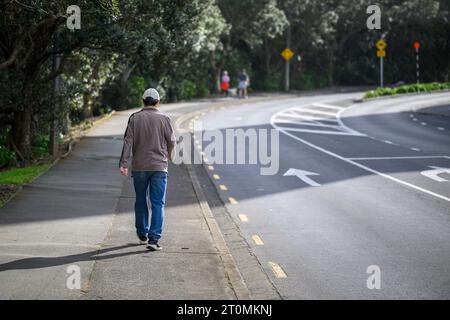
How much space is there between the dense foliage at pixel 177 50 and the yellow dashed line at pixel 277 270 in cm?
673

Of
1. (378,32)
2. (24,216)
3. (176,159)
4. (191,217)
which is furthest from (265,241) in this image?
(378,32)

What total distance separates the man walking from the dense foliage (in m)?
4.81

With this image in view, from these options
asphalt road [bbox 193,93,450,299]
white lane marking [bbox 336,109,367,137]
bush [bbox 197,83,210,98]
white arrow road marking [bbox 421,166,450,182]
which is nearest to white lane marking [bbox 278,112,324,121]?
white lane marking [bbox 336,109,367,137]

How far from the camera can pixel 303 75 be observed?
6341 centimetres

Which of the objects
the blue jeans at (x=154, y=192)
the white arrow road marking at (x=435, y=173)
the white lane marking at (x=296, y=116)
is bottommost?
the white arrow road marking at (x=435, y=173)

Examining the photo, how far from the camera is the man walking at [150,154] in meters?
10.8

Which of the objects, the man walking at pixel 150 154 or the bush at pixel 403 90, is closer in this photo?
the man walking at pixel 150 154

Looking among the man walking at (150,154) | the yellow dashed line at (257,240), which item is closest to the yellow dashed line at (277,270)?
the yellow dashed line at (257,240)

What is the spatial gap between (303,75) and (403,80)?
8385mm

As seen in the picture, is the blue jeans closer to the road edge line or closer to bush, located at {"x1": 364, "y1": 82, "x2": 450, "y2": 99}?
the road edge line

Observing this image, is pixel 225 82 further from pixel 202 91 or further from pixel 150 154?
pixel 150 154

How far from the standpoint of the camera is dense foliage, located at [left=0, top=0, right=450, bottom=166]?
19.5 metres

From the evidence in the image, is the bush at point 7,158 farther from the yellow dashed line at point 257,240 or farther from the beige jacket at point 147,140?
the beige jacket at point 147,140

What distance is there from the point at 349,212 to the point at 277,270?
4.68m
